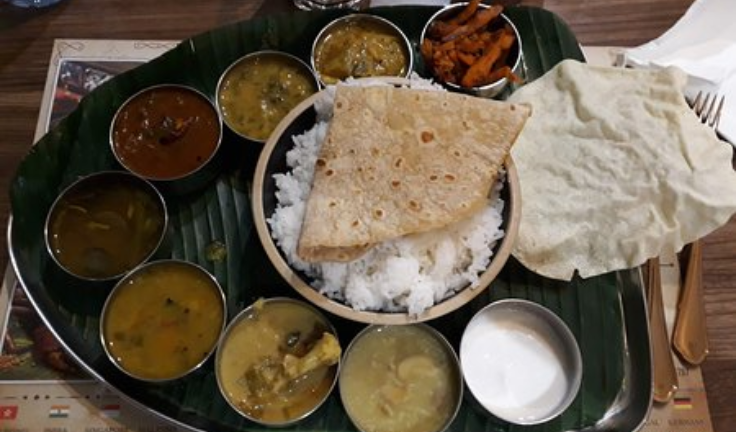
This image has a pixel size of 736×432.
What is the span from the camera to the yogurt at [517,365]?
2.58 m

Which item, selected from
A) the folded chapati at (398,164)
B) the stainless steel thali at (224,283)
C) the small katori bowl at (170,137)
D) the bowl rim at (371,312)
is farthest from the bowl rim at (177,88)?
the folded chapati at (398,164)

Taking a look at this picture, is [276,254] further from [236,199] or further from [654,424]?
[654,424]

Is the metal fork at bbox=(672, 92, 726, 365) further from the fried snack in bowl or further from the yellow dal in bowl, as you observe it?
the yellow dal in bowl

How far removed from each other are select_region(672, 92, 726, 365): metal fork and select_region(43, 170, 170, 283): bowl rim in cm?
213

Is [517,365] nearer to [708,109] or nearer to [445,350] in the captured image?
[445,350]

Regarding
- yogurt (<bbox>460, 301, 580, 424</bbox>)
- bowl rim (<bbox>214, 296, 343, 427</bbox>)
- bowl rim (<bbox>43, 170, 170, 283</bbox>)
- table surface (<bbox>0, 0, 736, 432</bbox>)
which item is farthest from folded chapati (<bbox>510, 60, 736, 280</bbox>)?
bowl rim (<bbox>43, 170, 170, 283</bbox>)

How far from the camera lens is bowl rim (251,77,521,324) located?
8.18ft

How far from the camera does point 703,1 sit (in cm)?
348

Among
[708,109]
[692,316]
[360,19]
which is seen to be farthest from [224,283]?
[708,109]

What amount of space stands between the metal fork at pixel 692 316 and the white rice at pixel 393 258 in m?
0.87

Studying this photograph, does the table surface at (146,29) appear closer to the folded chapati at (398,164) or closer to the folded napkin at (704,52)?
the folded napkin at (704,52)

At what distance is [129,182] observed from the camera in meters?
2.74

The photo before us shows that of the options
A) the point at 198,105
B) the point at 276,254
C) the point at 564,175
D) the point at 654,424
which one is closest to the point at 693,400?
the point at 654,424

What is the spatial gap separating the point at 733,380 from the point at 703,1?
1.93 m
